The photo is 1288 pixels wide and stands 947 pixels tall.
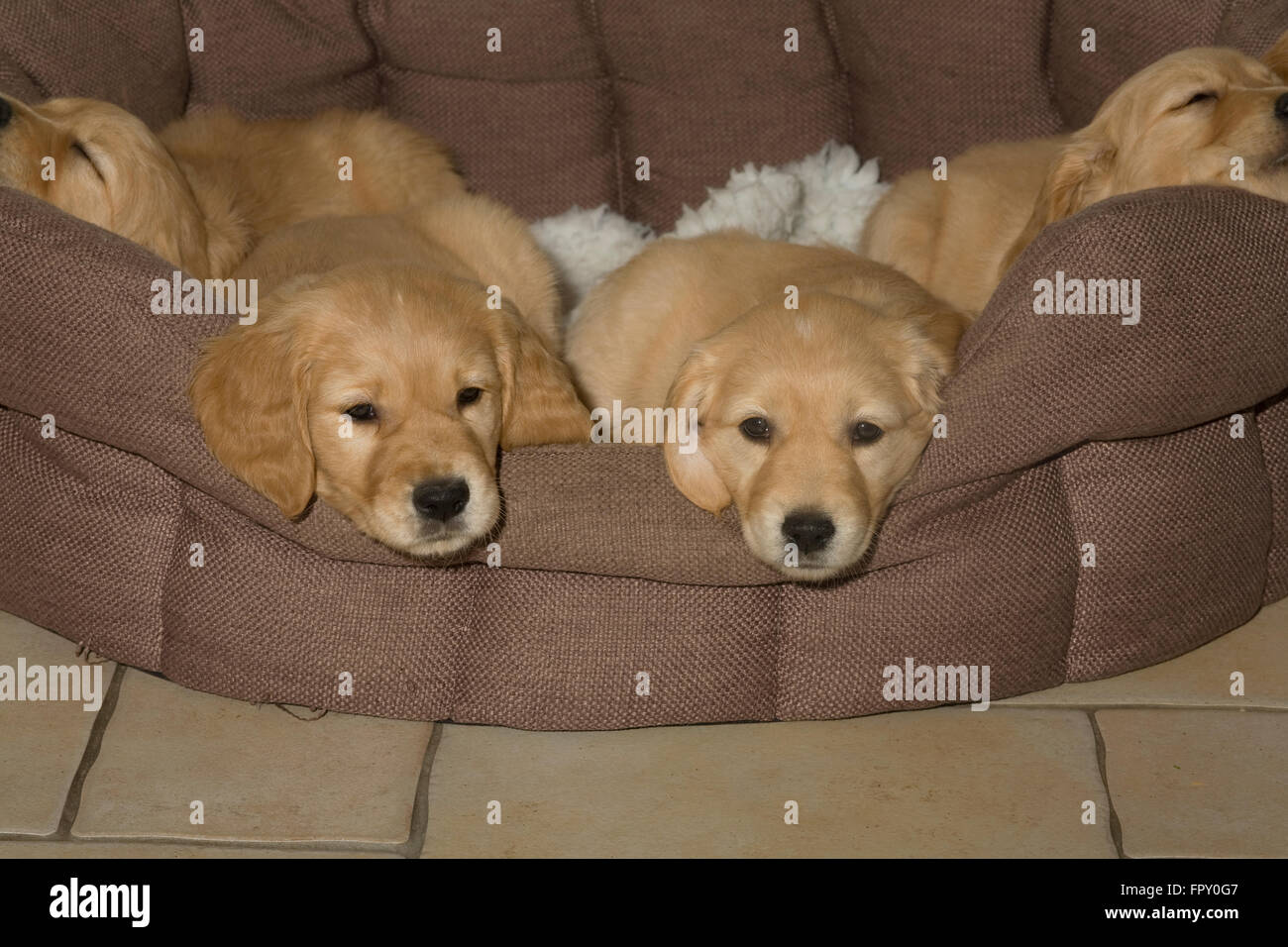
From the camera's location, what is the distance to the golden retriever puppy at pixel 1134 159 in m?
3.20

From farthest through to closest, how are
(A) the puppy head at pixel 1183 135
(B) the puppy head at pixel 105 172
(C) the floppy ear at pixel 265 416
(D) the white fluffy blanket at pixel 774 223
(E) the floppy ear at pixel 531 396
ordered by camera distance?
(D) the white fluffy blanket at pixel 774 223 → (B) the puppy head at pixel 105 172 → (A) the puppy head at pixel 1183 135 → (E) the floppy ear at pixel 531 396 → (C) the floppy ear at pixel 265 416

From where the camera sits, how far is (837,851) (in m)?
2.78

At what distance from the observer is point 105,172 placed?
11.0 feet

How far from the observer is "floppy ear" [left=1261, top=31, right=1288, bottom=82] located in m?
3.36

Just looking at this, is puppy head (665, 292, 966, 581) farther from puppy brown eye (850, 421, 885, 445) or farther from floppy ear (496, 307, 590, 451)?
floppy ear (496, 307, 590, 451)

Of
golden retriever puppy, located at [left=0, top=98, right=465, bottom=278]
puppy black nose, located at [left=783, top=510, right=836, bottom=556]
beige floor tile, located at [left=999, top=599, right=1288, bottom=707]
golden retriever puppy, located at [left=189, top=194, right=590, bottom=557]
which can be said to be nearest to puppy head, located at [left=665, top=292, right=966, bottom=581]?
puppy black nose, located at [left=783, top=510, right=836, bottom=556]

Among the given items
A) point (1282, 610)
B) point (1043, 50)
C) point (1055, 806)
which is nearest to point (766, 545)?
point (1055, 806)

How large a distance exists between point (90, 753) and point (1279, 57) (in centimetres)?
333

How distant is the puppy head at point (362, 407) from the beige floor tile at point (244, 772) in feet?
1.81

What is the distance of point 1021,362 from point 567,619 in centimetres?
112

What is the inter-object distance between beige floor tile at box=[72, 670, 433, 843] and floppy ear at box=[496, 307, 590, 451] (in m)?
0.74

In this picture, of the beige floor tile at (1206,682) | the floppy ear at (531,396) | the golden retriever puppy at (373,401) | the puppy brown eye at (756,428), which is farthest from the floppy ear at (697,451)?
the beige floor tile at (1206,682)

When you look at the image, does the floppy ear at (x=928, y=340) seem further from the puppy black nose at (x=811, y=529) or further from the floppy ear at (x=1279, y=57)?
the floppy ear at (x=1279, y=57)

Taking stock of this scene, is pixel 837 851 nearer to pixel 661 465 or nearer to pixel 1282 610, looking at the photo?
pixel 661 465
